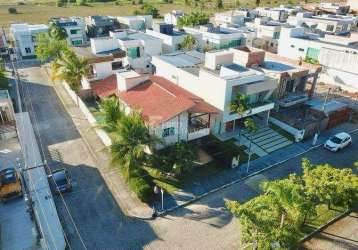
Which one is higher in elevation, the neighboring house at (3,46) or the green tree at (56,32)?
the green tree at (56,32)

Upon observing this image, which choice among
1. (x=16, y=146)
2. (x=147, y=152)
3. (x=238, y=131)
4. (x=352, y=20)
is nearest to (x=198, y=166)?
(x=147, y=152)

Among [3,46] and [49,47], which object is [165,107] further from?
[3,46]

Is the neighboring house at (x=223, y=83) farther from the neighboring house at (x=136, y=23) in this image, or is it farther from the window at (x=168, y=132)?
the neighboring house at (x=136, y=23)

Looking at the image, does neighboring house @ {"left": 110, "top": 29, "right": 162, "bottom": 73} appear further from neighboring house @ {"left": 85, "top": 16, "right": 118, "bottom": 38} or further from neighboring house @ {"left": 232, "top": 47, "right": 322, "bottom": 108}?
neighboring house @ {"left": 85, "top": 16, "right": 118, "bottom": 38}

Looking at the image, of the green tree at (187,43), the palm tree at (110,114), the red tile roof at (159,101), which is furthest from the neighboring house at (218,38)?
the palm tree at (110,114)

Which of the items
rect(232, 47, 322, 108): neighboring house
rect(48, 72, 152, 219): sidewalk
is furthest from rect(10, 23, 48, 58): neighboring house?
rect(232, 47, 322, 108): neighboring house

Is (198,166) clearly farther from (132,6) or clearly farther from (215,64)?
(132,6)
